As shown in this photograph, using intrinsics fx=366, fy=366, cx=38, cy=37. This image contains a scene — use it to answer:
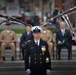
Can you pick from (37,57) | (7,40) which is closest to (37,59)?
(37,57)

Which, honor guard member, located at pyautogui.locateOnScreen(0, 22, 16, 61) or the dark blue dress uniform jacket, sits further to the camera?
honor guard member, located at pyautogui.locateOnScreen(0, 22, 16, 61)

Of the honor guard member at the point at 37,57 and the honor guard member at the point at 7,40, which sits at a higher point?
the honor guard member at the point at 7,40

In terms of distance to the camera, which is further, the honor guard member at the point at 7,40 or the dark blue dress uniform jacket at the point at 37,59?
the honor guard member at the point at 7,40

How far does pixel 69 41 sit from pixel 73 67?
99 cm

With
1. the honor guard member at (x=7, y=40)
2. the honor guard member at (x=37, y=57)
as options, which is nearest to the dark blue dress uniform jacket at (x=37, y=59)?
the honor guard member at (x=37, y=57)

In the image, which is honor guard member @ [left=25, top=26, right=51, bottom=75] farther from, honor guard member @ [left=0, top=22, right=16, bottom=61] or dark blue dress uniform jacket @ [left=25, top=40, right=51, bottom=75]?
honor guard member @ [left=0, top=22, right=16, bottom=61]

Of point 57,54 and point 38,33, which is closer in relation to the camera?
point 38,33

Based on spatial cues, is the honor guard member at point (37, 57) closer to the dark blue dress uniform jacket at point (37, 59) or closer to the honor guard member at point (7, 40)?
the dark blue dress uniform jacket at point (37, 59)

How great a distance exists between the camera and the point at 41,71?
7.88 metres

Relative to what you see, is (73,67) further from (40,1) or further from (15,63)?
(40,1)

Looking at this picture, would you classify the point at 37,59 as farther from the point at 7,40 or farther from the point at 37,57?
the point at 7,40

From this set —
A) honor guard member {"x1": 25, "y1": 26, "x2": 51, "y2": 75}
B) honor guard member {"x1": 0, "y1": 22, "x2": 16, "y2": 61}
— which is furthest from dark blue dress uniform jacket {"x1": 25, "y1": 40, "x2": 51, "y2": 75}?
honor guard member {"x1": 0, "y1": 22, "x2": 16, "y2": 61}

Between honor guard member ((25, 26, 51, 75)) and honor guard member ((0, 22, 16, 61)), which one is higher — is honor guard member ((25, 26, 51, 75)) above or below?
below

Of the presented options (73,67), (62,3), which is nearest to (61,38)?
(73,67)
